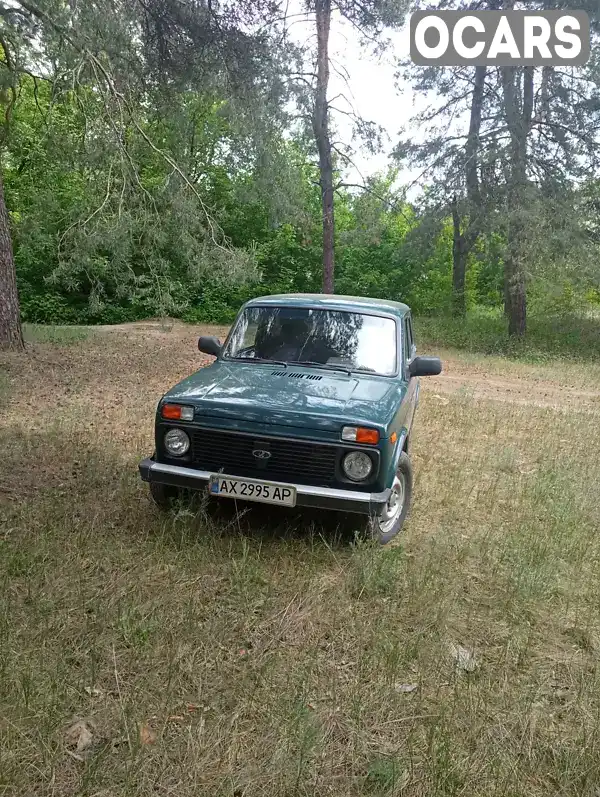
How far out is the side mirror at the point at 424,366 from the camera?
559cm

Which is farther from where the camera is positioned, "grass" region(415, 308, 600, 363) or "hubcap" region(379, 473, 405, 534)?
"grass" region(415, 308, 600, 363)

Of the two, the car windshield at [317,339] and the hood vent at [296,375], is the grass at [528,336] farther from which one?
the hood vent at [296,375]

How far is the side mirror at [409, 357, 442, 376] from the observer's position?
18.3ft

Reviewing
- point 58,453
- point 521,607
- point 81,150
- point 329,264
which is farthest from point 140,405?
point 329,264

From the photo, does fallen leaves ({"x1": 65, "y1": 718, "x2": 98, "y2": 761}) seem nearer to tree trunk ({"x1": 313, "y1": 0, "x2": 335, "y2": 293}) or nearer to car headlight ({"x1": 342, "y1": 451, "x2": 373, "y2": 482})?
car headlight ({"x1": 342, "y1": 451, "x2": 373, "y2": 482})

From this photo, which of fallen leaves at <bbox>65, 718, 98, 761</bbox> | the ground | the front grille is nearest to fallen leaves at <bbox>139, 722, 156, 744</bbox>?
the ground

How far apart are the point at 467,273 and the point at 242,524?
2490cm

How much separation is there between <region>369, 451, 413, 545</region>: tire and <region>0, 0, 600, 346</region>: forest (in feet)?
20.6

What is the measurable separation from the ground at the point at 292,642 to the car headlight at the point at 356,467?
477mm

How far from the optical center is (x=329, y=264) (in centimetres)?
2091

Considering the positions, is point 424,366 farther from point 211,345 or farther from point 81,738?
point 81,738

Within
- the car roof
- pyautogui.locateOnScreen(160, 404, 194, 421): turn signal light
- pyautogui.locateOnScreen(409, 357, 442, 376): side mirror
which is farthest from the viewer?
the car roof

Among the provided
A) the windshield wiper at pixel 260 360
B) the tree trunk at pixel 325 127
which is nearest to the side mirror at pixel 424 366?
the windshield wiper at pixel 260 360

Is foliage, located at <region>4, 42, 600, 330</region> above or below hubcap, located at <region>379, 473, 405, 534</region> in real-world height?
above
